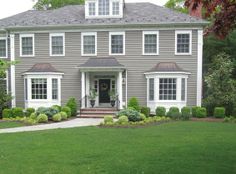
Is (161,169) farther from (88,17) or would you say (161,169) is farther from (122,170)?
(88,17)

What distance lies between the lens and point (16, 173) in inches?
239

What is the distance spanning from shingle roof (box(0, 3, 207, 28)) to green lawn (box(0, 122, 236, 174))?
9.87 m

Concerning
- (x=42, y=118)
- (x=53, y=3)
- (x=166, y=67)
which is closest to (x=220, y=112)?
(x=166, y=67)

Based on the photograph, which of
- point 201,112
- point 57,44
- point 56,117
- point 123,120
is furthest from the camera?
point 57,44

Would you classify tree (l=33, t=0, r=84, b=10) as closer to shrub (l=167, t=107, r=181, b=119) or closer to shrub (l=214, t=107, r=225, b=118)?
shrub (l=167, t=107, r=181, b=119)

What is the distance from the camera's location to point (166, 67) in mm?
18719

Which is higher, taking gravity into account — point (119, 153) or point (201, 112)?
point (201, 112)

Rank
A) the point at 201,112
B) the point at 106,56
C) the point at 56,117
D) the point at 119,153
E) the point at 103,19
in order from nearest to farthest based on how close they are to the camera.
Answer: the point at 119,153
the point at 56,117
the point at 201,112
the point at 106,56
the point at 103,19

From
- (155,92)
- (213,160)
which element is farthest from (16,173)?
(155,92)

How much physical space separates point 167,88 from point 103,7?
7108 millimetres

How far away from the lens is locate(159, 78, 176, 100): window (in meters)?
18.6

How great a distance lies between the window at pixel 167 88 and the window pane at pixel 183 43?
2113 millimetres

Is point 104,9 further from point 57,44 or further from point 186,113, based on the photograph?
point 186,113

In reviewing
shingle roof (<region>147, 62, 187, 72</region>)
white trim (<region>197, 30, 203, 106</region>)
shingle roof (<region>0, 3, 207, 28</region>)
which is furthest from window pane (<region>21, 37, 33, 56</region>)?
white trim (<region>197, 30, 203, 106</region>)
